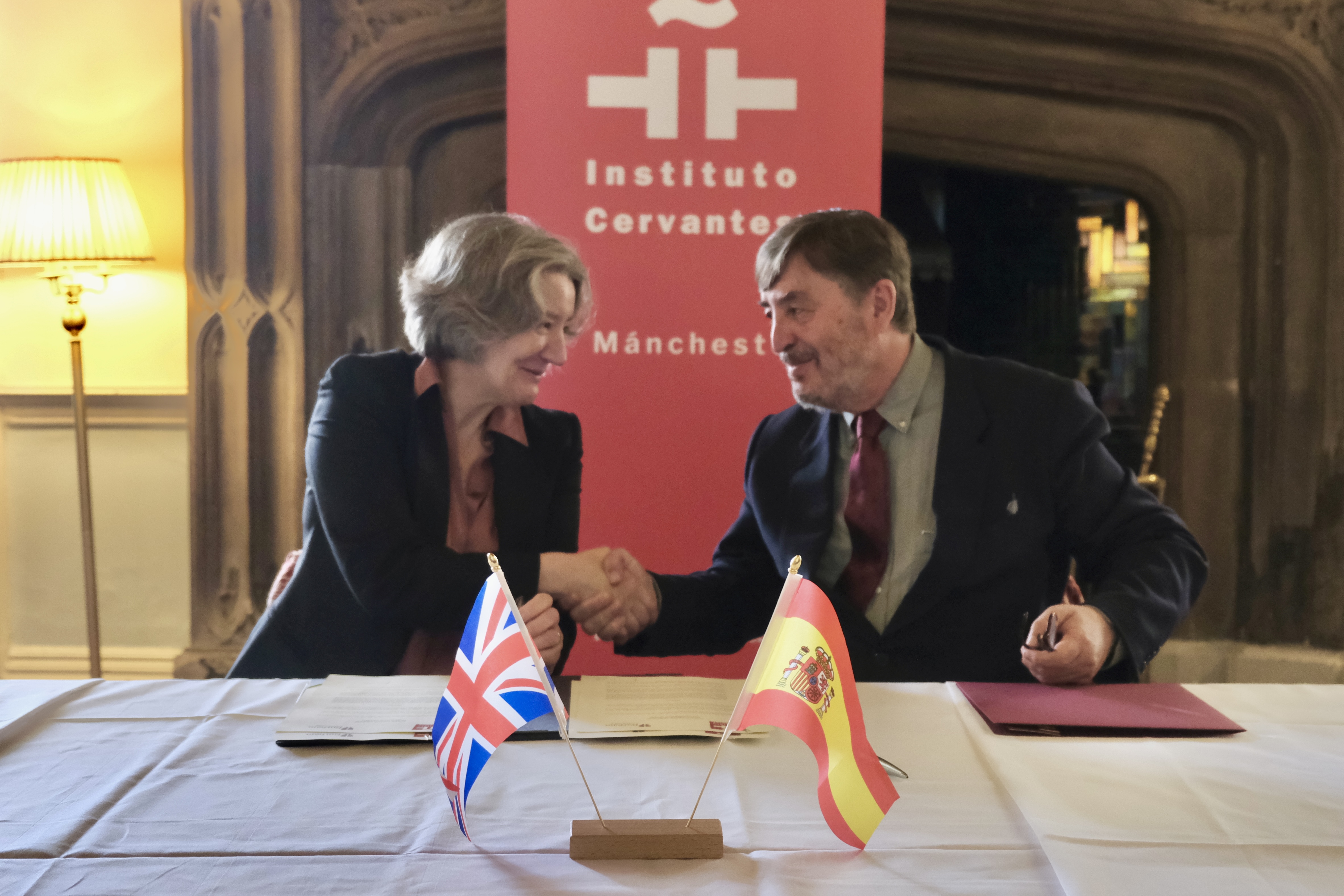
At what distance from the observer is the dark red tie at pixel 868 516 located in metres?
1.84

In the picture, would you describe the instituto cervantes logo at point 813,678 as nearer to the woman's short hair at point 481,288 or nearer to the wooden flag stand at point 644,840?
the wooden flag stand at point 644,840

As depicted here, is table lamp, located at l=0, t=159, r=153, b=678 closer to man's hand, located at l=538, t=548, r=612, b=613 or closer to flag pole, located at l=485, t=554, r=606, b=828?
man's hand, located at l=538, t=548, r=612, b=613

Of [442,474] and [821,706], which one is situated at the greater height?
[442,474]

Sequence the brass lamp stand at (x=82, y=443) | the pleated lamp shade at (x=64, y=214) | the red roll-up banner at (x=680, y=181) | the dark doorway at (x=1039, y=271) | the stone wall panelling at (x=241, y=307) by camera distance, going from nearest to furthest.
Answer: the red roll-up banner at (x=680, y=181)
the pleated lamp shade at (x=64, y=214)
the brass lamp stand at (x=82, y=443)
the stone wall panelling at (x=241, y=307)
the dark doorway at (x=1039, y=271)

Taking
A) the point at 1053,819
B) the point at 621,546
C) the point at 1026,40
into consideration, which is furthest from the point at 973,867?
the point at 1026,40

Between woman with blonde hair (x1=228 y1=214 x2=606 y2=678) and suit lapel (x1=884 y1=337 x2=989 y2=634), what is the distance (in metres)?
0.54

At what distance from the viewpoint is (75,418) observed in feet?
9.79

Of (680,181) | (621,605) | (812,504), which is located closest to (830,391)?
(812,504)

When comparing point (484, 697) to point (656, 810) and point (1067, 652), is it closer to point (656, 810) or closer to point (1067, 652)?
point (656, 810)

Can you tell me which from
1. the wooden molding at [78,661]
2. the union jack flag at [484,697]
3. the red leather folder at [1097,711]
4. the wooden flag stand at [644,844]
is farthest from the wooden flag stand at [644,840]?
the wooden molding at [78,661]

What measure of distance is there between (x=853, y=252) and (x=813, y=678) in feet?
3.71

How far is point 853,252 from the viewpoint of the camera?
76.2 inches

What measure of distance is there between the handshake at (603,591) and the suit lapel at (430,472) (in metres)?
0.22

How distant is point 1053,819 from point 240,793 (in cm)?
76
